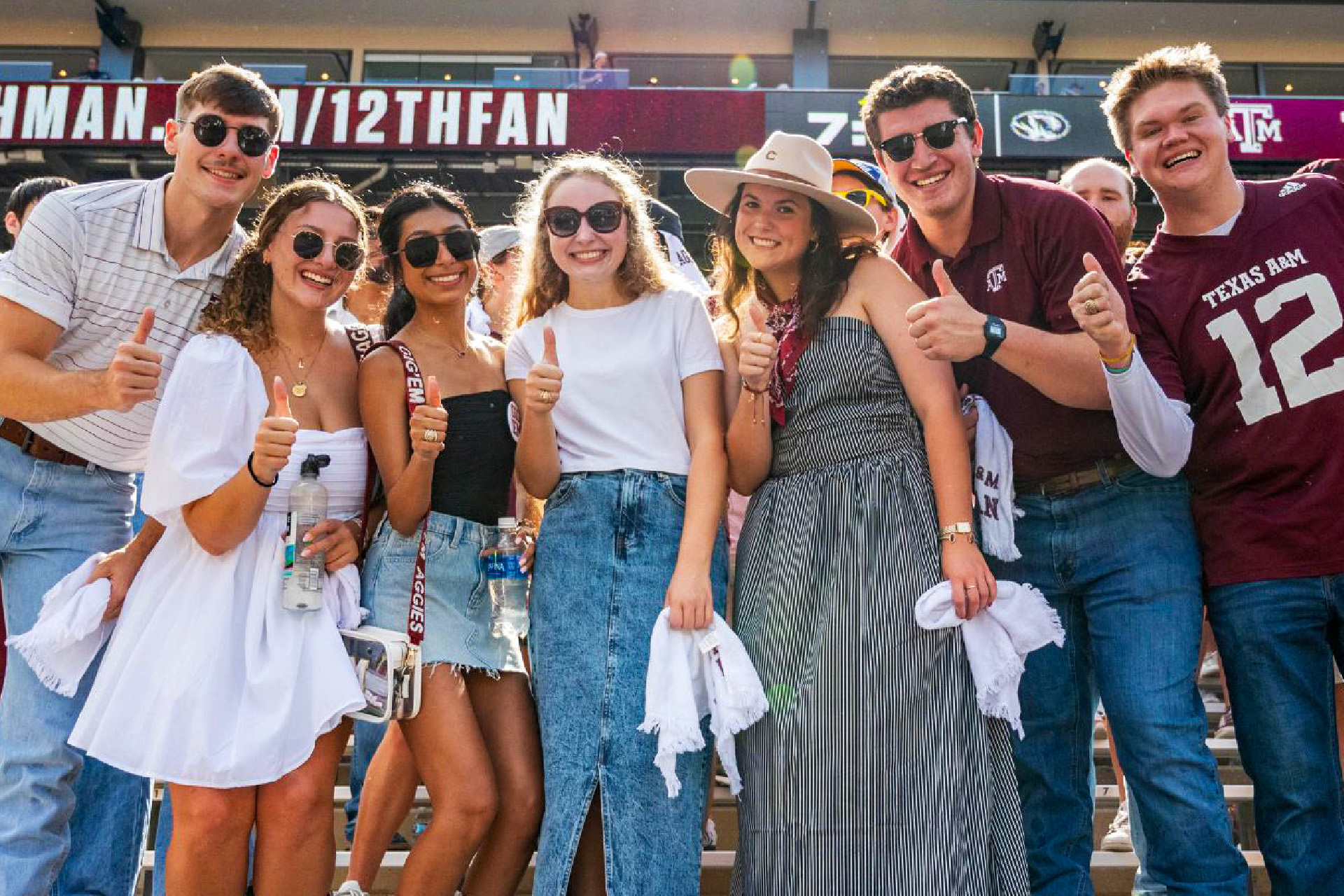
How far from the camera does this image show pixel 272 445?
2283mm

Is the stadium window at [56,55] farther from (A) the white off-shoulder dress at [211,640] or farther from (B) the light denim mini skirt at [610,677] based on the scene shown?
(B) the light denim mini skirt at [610,677]

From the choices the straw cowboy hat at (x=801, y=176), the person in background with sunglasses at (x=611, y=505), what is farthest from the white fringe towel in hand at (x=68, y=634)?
the straw cowboy hat at (x=801, y=176)

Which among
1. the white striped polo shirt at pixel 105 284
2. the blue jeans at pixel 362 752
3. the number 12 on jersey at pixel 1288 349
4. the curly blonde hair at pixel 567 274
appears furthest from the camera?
the blue jeans at pixel 362 752

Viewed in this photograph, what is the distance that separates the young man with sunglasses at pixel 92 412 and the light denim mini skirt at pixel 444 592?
0.57 meters

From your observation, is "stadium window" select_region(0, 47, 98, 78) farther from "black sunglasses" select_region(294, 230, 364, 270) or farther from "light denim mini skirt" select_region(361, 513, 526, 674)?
"light denim mini skirt" select_region(361, 513, 526, 674)

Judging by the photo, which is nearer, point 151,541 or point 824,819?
point 824,819

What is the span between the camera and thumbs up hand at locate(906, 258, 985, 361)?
2314mm

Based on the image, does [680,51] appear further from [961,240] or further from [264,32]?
[961,240]

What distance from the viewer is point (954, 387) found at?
2508 mm

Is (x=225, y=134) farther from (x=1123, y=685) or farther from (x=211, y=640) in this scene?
(x=1123, y=685)

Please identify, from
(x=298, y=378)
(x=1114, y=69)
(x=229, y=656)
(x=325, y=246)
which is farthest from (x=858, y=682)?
(x=1114, y=69)

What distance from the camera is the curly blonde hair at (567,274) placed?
2.80m

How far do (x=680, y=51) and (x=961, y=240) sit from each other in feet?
55.0

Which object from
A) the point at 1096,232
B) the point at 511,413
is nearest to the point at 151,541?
the point at 511,413
